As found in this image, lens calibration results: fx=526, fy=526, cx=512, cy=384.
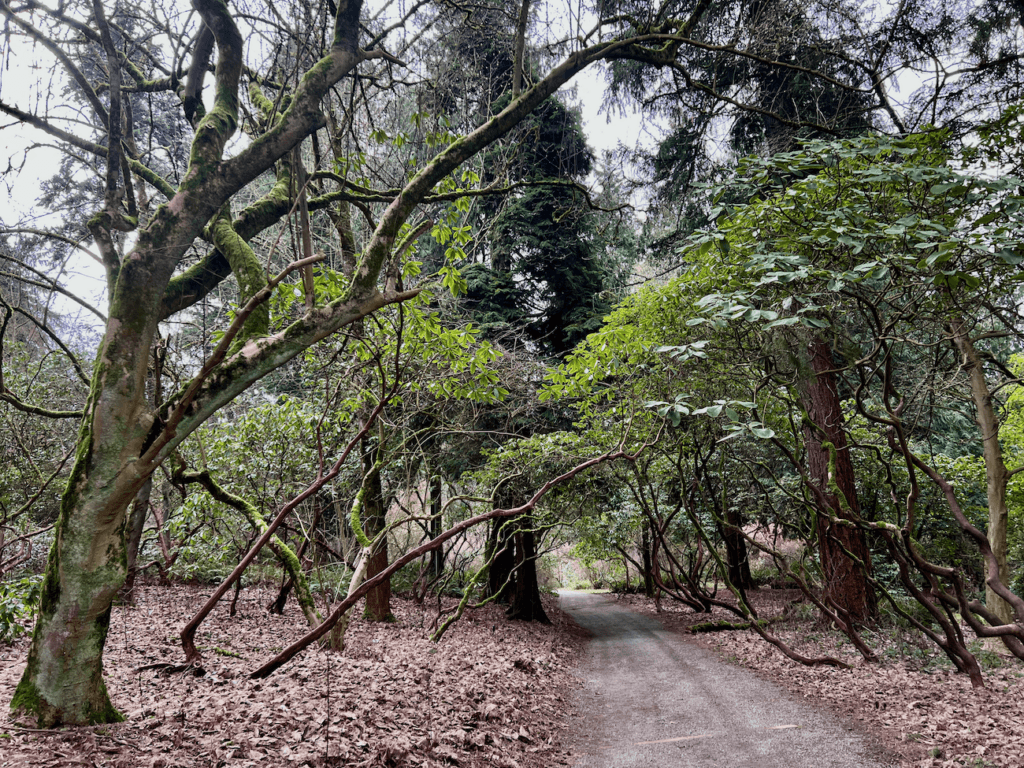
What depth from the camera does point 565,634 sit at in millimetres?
11359

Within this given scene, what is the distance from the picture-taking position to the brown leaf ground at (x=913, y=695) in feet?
12.3

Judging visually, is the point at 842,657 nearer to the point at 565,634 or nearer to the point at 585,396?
the point at 585,396

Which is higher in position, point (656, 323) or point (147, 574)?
point (656, 323)

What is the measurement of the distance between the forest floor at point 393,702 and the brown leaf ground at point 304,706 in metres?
0.01

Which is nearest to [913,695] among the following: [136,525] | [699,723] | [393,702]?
[699,723]

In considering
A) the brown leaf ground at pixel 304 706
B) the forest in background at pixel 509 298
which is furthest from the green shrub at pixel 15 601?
the brown leaf ground at pixel 304 706

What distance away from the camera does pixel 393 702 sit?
13.9 feet

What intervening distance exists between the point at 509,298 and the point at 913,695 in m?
10.1

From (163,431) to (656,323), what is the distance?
5.49m

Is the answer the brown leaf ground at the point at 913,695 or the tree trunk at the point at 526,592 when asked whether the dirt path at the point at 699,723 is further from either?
the tree trunk at the point at 526,592

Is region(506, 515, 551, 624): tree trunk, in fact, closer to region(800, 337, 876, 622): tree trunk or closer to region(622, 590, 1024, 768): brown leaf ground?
region(622, 590, 1024, 768): brown leaf ground

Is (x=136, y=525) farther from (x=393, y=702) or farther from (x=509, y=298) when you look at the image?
(x=509, y=298)

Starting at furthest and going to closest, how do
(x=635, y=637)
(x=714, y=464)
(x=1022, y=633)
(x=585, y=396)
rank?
1. (x=635, y=637)
2. (x=714, y=464)
3. (x=585, y=396)
4. (x=1022, y=633)

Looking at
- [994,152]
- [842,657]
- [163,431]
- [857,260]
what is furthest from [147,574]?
[994,152]
